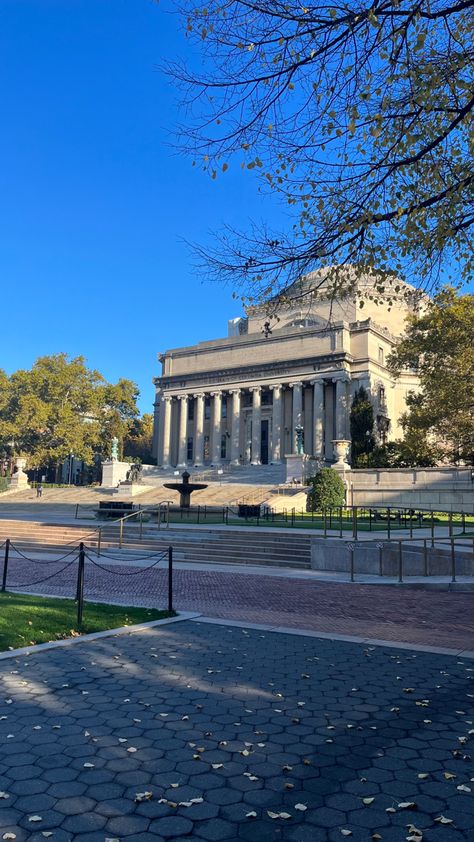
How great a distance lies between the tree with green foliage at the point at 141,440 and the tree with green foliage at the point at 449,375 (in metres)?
55.3

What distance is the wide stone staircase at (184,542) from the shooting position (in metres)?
18.2

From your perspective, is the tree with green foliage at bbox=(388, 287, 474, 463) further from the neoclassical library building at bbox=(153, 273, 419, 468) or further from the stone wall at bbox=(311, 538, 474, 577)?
the stone wall at bbox=(311, 538, 474, 577)

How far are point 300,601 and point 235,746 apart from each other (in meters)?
7.55

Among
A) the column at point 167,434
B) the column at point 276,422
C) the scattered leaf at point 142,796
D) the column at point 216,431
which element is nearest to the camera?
the scattered leaf at point 142,796

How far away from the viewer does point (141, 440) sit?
287 feet

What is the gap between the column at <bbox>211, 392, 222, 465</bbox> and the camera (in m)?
64.4

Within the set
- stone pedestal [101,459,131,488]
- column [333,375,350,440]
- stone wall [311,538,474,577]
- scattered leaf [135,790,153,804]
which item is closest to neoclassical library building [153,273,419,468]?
column [333,375,350,440]

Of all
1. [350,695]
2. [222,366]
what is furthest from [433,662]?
[222,366]

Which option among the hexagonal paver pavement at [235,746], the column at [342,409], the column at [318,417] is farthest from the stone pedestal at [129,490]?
the hexagonal paver pavement at [235,746]

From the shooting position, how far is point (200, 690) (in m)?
5.84

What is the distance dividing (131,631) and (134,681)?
244cm

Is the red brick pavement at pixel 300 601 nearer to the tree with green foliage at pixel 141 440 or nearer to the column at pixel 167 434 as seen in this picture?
the column at pixel 167 434

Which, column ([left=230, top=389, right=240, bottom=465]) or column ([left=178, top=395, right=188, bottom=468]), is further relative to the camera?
column ([left=178, top=395, right=188, bottom=468])

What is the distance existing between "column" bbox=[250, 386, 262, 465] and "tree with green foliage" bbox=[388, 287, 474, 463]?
26297mm
